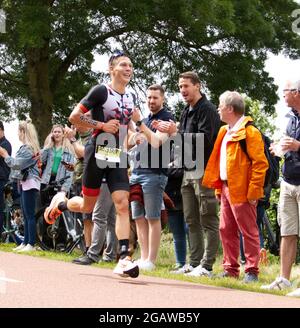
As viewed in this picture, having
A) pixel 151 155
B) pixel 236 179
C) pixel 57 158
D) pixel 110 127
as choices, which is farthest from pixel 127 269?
pixel 57 158

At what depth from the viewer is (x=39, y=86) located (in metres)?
22.0

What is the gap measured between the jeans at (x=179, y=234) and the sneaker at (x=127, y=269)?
247 centimetres

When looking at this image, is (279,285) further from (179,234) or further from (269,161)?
(179,234)

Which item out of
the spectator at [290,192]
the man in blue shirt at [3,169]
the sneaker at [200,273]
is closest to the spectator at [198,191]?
the sneaker at [200,273]

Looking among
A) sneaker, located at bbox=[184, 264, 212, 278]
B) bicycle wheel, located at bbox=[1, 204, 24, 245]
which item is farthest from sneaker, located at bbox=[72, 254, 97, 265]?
bicycle wheel, located at bbox=[1, 204, 24, 245]

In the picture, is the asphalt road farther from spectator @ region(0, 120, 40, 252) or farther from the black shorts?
spectator @ region(0, 120, 40, 252)

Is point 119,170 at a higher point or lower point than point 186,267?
higher

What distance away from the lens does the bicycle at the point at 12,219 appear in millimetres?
14948

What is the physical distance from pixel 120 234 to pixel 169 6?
12.2 meters

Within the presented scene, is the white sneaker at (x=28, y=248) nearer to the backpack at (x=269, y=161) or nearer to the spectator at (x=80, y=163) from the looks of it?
the spectator at (x=80, y=163)

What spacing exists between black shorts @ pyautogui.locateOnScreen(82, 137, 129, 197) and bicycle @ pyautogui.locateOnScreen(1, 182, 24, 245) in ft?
21.5
